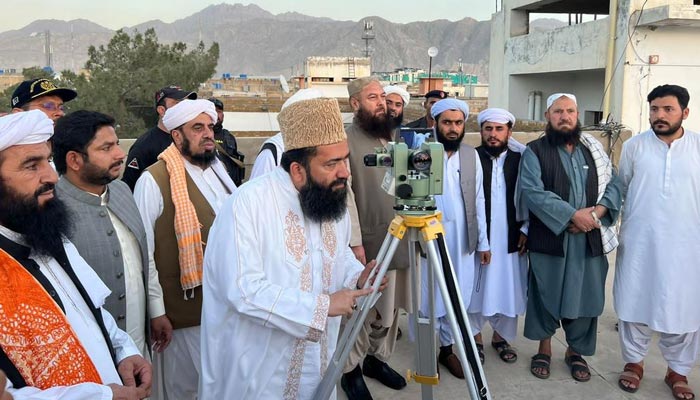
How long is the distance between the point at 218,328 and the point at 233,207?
0.48 meters

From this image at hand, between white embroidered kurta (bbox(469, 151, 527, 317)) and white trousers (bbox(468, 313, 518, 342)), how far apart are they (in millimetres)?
78

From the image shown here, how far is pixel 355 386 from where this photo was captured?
10.7ft

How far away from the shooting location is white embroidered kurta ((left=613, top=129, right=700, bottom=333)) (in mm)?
3357

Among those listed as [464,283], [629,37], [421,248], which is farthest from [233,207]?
[629,37]

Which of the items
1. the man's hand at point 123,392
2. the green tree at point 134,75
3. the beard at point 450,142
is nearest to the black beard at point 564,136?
the beard at point 450,142

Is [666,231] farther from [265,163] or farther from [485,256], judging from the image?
[265,163]

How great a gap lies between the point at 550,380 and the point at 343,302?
223 cm

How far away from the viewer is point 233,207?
2.01 metres

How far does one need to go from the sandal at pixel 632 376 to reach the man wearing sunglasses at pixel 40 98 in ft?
12.5

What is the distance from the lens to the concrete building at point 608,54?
32.5 feet

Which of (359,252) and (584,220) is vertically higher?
(584,220)

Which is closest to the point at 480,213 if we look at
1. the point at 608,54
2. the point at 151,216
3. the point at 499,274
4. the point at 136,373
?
the point at 499,274

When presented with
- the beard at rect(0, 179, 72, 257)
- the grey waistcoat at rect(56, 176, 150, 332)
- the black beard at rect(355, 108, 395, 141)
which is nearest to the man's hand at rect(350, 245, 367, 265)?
the black beard at rect(355, 108, 395, 141)

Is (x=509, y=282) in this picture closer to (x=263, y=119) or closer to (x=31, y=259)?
(x=31, y=259)
